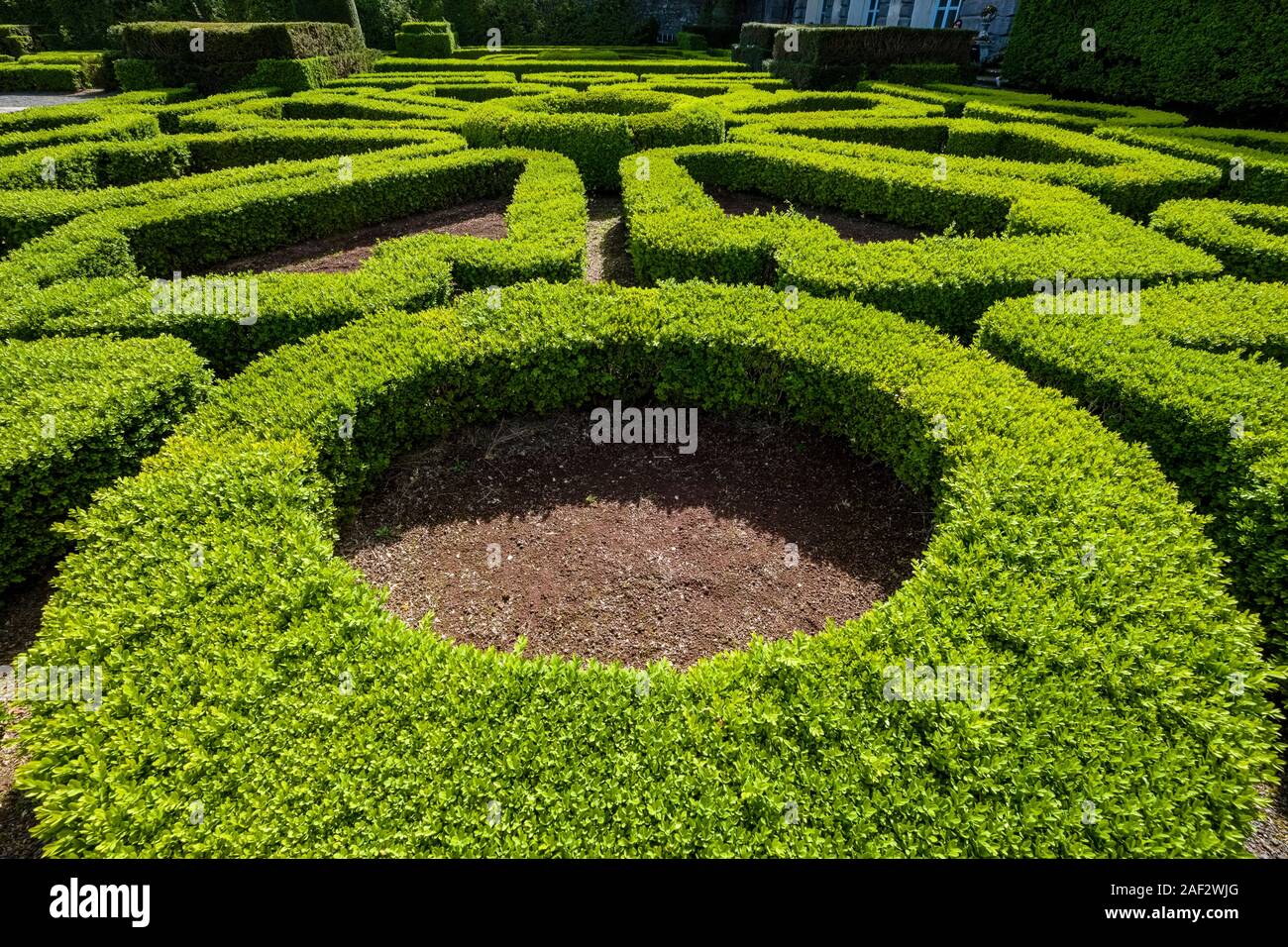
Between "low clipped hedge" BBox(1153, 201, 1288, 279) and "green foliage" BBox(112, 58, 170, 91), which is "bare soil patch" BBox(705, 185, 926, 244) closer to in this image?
"low clipped hedge" BBox(1153, 201, 1288, 279)

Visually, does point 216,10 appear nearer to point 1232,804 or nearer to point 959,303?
point 959,303

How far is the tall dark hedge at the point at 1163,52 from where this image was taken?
18453 millimetres

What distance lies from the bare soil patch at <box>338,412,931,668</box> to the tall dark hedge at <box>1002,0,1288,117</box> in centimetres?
2373

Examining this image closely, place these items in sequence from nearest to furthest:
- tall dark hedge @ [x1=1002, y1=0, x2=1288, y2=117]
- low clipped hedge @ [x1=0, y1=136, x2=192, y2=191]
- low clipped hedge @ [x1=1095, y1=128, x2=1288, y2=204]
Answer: low clipped hedge @ [x1=1095, y1=128, x2=1288, y2=204] < low clipped hedge @ [x1=0, y1=136, x2=192, y2=191] < tall dark hedge @ [x1=1002, y1=0, x2=1288, y2=117]

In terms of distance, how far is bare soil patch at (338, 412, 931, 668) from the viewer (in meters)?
5.80

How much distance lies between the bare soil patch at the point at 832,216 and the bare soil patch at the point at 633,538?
303 inches

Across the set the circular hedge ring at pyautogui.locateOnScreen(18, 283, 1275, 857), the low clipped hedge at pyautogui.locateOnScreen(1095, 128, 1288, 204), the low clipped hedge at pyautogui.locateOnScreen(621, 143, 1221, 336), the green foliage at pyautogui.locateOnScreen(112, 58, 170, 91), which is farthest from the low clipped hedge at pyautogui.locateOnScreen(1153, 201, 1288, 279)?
the green foliage at pyautogui.locateOnScreen(112, 58, 170, 91)

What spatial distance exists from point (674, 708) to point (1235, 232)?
1303 cm

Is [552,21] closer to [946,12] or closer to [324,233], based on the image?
[946,12]

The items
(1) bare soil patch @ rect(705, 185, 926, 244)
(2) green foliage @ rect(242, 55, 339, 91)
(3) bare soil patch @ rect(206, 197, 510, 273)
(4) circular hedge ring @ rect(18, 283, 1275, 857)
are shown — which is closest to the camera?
(4) circular hedge ring @ rect(18, 283, 1275, 857)

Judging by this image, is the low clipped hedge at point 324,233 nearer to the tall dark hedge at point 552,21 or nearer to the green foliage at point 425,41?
the green foliage at point 425,41

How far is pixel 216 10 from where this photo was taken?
42594mm

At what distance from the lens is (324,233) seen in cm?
1359
